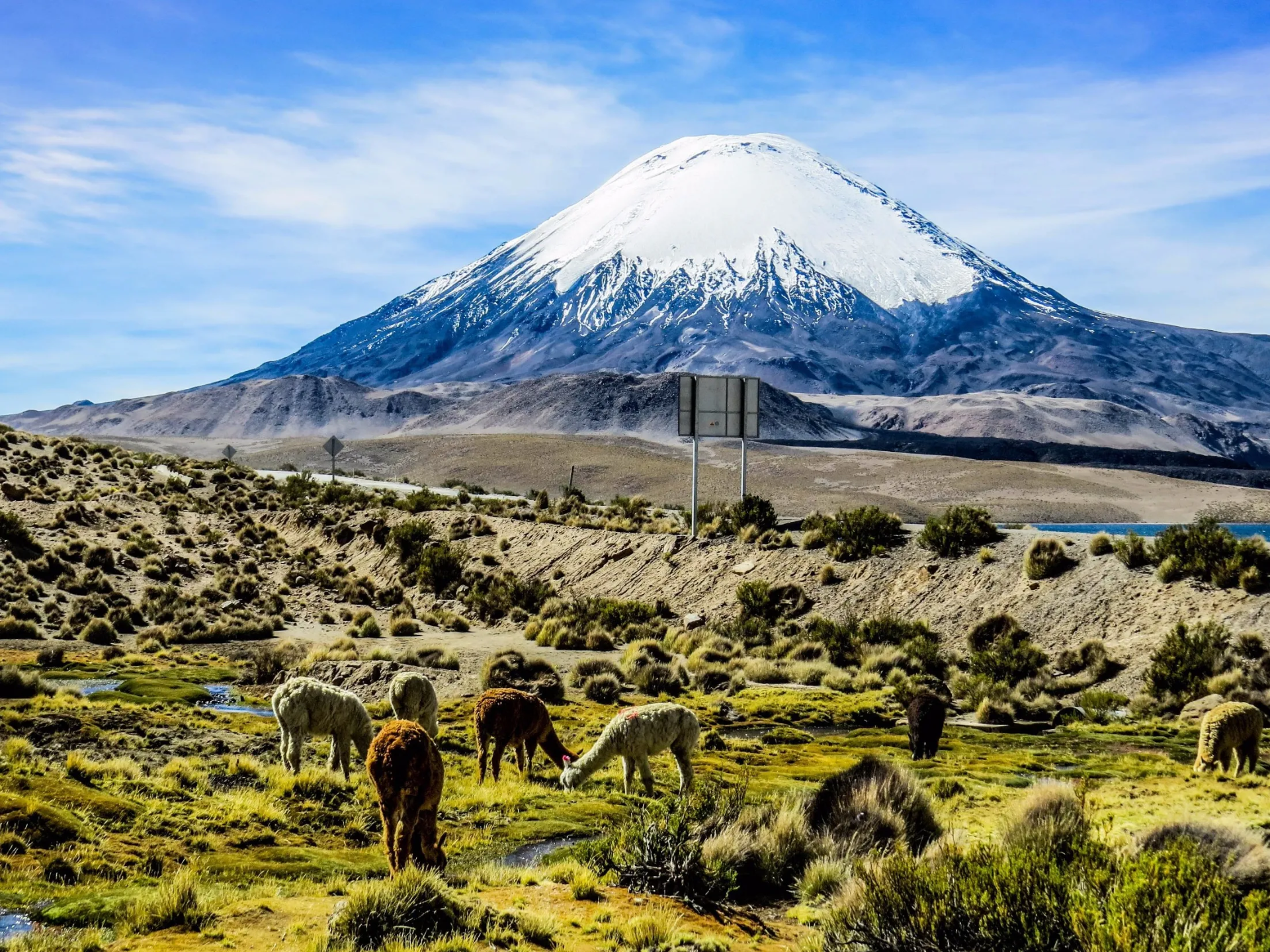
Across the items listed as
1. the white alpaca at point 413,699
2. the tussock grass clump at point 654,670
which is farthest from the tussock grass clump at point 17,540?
the white alpaca at point 413,699

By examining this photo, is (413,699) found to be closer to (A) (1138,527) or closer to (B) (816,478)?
(A) (1138,527)

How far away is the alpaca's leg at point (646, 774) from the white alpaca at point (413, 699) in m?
3.31

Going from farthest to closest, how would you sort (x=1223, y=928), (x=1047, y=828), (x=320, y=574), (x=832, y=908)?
(x=320, y=574) < (x=1047, y=828) < (x=832, y=908) < (x=1223, y=928)

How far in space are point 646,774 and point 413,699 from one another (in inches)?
145

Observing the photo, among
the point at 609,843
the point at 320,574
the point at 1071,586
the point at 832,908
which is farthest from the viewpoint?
the point at 320,574

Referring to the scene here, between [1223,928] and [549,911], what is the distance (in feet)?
15.9

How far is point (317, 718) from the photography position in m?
13.5

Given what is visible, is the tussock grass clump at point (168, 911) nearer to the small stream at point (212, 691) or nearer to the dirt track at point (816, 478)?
the small stream at point (212, 691)

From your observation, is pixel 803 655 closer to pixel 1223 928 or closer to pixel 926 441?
pixel 1223 928

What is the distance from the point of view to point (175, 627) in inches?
1204

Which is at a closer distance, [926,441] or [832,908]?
[832,908]

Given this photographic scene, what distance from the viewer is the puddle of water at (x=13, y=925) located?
301 inches

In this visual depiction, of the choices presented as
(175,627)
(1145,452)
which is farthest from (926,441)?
(175,627)

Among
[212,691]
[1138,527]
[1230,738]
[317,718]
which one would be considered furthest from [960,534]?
[1138,527]
